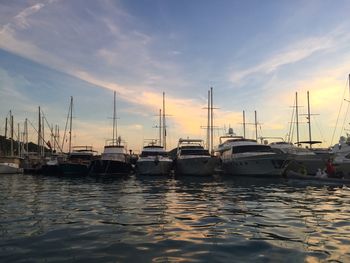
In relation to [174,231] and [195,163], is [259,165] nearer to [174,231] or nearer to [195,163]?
[195,163]

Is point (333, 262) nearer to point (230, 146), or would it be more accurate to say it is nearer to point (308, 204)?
point (308, 204)

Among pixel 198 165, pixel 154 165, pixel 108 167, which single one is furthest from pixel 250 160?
pixel 108 167

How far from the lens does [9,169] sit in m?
54.3

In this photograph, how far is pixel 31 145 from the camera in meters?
132

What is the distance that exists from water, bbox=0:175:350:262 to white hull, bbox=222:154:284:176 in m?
19.1

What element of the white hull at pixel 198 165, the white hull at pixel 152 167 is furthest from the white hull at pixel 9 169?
the white hull at pixel 198 165

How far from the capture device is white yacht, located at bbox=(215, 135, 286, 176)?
3750 centimetres

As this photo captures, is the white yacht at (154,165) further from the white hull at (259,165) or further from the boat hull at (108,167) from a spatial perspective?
the white hull at (259,165)

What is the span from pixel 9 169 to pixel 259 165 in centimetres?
3342

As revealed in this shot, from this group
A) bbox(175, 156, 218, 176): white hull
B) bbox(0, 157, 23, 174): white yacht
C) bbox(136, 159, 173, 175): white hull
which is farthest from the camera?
bbox(0, 157, 23, 174): white yacht

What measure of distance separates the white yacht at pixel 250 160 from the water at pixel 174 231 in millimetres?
19095

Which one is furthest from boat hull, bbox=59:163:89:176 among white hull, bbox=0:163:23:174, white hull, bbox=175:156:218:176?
white hull, bbox=0:163:23:174

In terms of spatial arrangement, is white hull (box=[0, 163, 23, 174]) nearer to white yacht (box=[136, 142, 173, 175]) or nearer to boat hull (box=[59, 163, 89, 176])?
boat hull (box=[59, 163, 89, 176])

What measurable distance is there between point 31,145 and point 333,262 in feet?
438
